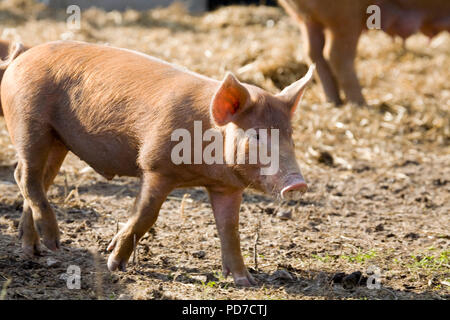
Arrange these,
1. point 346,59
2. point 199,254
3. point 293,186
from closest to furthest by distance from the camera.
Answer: point 293,186 → point 199,254 → point 346,59

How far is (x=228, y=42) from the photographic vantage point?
30.0 ft

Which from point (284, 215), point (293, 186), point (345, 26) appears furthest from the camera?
point (345, 26)

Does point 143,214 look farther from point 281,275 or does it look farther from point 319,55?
point 319,55

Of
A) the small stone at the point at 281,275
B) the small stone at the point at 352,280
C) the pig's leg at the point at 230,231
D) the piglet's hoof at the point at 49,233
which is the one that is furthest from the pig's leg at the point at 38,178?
the small stone at the point at 352,280

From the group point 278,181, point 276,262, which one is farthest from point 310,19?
point 278,181

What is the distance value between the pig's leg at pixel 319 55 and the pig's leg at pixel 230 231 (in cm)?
377

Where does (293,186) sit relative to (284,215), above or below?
above

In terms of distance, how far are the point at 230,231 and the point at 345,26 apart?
3706mm

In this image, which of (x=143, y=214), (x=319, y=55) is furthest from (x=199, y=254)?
(x=319, y=55)

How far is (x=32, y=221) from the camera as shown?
3832 millimetres

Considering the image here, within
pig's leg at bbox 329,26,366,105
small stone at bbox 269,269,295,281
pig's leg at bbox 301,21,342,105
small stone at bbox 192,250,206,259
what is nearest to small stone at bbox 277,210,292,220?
small stone at bbox 192,250,206,259

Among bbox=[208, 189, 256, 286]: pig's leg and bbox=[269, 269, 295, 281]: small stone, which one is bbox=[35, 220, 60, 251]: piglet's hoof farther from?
bbox=[269, 269, 295, 281]: small stone
